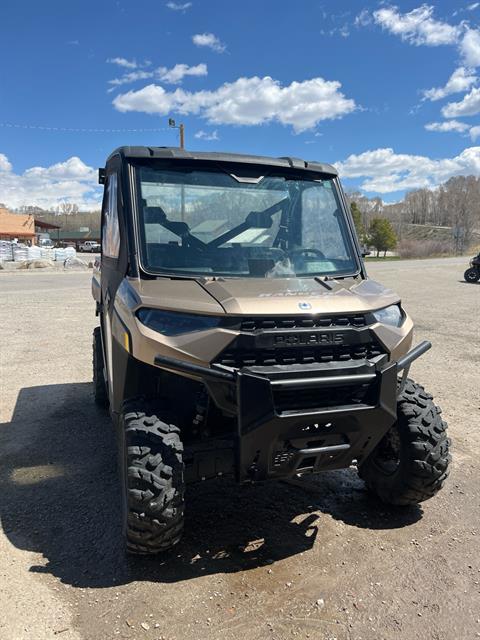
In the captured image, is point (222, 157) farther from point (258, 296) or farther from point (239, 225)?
point (258, 296)

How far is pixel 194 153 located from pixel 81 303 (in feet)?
39.6

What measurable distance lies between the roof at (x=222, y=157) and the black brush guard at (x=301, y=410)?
1.48 m

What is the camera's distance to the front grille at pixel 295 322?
111 inches

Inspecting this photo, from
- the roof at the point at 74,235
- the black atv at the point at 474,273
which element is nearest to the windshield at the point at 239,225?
the black atv at the point at 474,273

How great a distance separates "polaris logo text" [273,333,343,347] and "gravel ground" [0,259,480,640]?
4.49 feet

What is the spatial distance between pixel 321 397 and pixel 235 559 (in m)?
1.18

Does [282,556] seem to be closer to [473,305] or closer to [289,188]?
[289,188]

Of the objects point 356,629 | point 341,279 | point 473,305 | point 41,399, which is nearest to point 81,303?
point 41,399

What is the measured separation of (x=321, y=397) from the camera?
2863 mm

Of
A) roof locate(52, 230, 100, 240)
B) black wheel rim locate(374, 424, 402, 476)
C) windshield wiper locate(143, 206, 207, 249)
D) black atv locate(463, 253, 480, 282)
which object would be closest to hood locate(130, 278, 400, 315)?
windshield wiper locate(143, 206, 207, 249)

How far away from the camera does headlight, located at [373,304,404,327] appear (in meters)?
3.14

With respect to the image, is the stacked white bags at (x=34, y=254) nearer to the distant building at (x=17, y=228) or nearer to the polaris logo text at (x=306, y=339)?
the distant building at (x=17, y=228)

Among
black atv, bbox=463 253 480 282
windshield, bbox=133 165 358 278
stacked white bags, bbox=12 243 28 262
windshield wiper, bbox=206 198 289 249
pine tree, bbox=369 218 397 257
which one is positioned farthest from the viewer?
pine tree, bbox=369 218 397 257

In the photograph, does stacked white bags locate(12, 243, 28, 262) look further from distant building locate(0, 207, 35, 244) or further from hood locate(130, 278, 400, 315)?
hood locate(130, 278, 400, 315)
